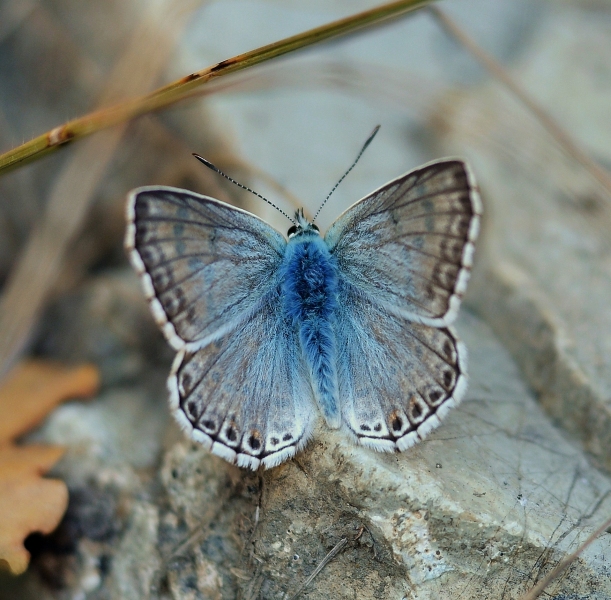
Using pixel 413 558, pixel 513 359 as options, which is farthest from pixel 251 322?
pixel 513 359

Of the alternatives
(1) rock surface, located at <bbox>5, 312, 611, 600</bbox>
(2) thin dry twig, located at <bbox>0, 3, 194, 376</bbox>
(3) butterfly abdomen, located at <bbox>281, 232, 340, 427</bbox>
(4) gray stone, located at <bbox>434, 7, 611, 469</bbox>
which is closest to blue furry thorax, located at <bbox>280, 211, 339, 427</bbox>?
(3) butterfly abdomen, located at <bbox>281, 232, 340, 427</bbox>

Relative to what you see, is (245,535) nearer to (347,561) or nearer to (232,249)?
(347,561)

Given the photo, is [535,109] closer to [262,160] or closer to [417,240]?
[417,240]

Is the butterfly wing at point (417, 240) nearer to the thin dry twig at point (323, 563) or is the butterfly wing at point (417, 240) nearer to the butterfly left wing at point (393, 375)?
the butterfly left wing at point (393, 375)

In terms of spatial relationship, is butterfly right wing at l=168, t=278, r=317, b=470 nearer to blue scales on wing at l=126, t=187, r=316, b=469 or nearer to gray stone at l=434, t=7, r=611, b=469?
blue scales on wing at l=126, t=187, r=316, b=469

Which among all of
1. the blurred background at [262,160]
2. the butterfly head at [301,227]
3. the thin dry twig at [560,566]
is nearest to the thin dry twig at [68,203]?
the blurred background at [262,160]
